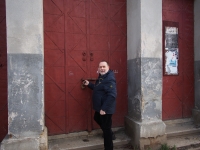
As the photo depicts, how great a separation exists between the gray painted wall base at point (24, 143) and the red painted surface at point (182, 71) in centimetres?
313

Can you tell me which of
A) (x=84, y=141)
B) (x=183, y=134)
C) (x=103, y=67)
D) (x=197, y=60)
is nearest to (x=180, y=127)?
(x=183, y=134)

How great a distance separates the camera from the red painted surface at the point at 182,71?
4773 millimetres

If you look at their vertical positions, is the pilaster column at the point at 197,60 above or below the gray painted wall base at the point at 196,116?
above

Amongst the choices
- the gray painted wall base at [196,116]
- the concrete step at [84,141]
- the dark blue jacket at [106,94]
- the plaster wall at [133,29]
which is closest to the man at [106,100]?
the dark blue jacket at [106,94]

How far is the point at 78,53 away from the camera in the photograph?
13.2 feet

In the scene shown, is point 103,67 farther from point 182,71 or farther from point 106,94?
point 182,71

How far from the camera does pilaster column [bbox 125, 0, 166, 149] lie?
12.5ft

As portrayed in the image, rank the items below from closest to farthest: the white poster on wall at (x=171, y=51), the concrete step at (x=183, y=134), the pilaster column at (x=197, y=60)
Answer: the concrete step at (x=183, y=134)
the white poster on wall at (x=171, y=51)
the pilaster column at (x=197, y=60)

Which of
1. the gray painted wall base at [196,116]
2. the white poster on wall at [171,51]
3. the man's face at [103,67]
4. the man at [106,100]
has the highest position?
the white poster on wall at [171,51]

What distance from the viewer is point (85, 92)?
4105 millimetres

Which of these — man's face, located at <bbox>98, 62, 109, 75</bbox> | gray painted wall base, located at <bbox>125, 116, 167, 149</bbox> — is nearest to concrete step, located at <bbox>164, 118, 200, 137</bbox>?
gray painted wall base, located at <bbox>125, 116, 167, 149</bbox>

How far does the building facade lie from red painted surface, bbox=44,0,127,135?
0.07ft

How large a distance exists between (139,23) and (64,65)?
183cm

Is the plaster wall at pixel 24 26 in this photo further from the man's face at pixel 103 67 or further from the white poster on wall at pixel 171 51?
the white poster on wall at pixel 171 51
